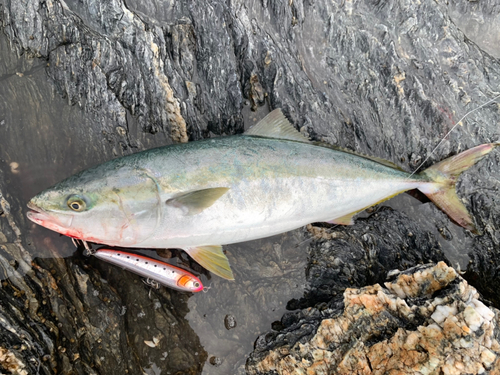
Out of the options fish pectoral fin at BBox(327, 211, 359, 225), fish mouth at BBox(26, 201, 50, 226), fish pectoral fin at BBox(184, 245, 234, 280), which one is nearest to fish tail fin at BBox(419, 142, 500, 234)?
fish pectoral fin at BBox(327, 211, 359, 225)

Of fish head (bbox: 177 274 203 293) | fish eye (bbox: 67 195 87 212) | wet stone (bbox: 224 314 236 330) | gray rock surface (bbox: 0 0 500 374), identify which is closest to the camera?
fish eye (bbox: 67 195 87 212)

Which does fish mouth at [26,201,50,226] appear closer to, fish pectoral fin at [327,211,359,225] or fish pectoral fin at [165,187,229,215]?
fish pectoral fin at [165,187,229,215]

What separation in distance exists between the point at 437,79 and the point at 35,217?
3.88 metres

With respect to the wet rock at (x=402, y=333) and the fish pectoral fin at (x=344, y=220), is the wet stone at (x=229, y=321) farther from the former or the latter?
the fish pectoral fin at (x=344, y=220)

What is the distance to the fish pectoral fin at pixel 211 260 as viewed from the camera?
253cm

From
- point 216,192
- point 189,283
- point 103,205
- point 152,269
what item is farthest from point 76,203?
point 189,283

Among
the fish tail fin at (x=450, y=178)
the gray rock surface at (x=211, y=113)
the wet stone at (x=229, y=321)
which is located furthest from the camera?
the fish tail fin at (x=450, y=178)

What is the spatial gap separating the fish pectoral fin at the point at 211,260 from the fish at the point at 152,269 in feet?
0.75

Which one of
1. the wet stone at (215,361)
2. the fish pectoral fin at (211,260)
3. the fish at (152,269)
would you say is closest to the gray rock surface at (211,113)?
the wet stone at (215,361)

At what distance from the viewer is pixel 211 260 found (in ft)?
8.32

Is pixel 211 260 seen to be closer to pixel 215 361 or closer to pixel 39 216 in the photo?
pixel 215 361

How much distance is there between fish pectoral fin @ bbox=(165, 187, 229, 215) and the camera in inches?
90.2

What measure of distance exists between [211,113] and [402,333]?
230 centimetres

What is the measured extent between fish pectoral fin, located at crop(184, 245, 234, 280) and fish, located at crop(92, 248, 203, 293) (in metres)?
0.23
